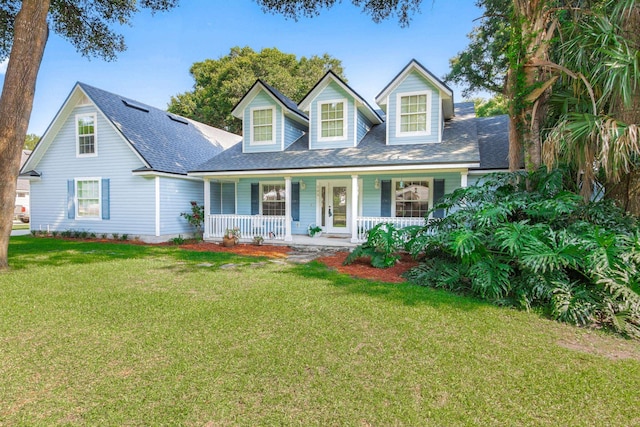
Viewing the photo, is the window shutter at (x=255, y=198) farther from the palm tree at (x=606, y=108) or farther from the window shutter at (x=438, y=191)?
the palm tree at (x=606, y=108)

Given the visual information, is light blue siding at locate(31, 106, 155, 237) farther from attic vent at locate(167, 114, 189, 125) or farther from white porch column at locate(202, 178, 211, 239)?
attic vent at locate(167, 114, 189, 125)

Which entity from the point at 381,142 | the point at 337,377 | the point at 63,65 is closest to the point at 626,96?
the point at 337,377

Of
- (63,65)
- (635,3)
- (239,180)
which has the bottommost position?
(239,180)

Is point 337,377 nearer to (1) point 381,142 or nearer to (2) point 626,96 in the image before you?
(2) point 626,96

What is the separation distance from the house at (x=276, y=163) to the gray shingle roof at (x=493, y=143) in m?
0.04

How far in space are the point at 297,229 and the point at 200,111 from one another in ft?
69.8

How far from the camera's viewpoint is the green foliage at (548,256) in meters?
4.58

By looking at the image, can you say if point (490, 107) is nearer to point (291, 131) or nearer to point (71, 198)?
point (291, 131)

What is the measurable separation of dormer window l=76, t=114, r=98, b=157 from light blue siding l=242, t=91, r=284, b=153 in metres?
6.22

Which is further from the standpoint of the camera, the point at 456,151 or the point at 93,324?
the point at 456,151

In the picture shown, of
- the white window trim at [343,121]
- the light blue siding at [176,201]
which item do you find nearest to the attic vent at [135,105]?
the light blue siding at [176,201]

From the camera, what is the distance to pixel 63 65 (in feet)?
52.3

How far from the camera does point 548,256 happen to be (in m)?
4.84

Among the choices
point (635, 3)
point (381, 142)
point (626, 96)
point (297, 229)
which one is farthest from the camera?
point (297, 229)
